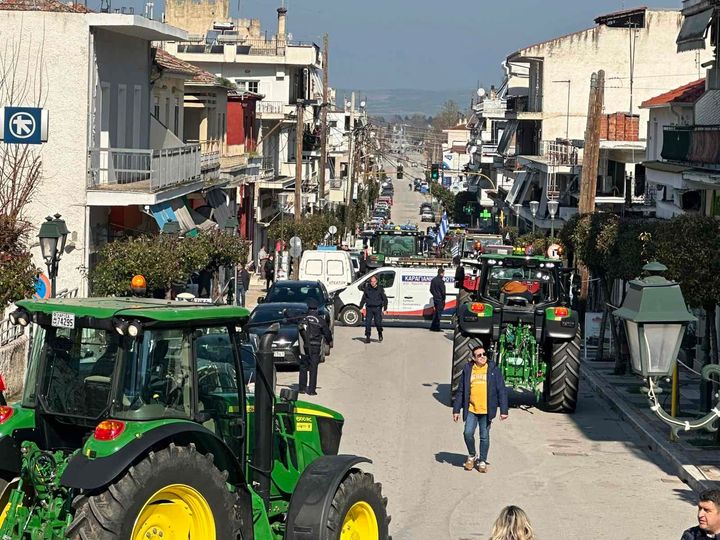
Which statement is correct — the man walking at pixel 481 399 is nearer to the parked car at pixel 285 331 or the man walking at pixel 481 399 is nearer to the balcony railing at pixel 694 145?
the parked car at pixel 285 331

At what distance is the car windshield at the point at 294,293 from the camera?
32.4 metres

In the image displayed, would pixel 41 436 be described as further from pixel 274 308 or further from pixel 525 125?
pixel 525 125

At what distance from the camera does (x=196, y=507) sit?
27.3ft

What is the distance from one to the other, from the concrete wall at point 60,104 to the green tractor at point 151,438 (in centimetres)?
1938

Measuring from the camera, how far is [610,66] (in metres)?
69.6

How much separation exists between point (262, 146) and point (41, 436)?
5753cm

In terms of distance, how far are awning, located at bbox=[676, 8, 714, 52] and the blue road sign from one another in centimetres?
1550

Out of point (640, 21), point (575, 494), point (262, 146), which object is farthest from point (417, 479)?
point (640, 21)

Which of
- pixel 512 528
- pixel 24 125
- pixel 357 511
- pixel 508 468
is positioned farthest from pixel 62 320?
pixel 24 125

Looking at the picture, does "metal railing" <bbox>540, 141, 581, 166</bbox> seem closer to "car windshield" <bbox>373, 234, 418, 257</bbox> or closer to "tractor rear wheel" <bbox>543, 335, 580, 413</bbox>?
"car windshield" <bbox>373, 234, 418, 257</bbox>

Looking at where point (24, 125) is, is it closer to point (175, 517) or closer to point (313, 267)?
point (175, 517)

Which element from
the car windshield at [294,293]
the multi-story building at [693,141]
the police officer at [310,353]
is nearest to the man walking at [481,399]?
the police officer at [310,353]

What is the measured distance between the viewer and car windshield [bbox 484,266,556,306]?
23547mm

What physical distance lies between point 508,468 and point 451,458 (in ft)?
2.77
